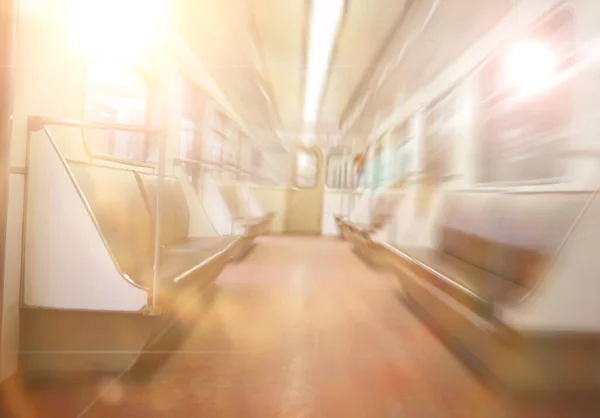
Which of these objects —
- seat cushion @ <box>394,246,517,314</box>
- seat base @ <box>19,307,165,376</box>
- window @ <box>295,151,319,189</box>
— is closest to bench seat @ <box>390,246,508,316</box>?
seat cushion @ <box>394,246,517,314</box>

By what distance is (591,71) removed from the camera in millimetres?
2951

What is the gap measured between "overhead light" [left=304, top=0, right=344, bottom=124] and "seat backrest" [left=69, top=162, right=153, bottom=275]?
8.08 feet

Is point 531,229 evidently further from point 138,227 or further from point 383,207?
point 383,207

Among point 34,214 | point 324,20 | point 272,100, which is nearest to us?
point 34,214

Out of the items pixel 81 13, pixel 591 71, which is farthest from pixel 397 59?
pixel 81 13

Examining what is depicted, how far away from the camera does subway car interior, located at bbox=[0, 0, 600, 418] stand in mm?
2068

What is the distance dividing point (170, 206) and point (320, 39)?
273cm

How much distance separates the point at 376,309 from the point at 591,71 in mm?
2142

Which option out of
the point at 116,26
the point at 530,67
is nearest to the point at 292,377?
the point at 116,26

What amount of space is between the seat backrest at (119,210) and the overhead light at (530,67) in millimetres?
2909

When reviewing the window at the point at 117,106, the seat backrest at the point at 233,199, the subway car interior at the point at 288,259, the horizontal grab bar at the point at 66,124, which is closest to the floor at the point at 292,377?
the subway car interior at the point at 288,259

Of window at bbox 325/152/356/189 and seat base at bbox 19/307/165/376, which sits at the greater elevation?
window at bbox 325/152/356/189

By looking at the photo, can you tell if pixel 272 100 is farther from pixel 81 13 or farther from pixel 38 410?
pixel 38 410

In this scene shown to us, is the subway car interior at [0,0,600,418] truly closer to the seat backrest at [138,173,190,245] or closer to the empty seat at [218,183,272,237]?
the seat backrest at [138,173,190,245]
